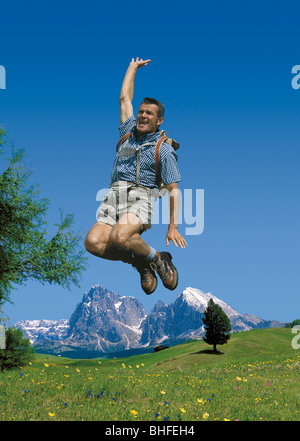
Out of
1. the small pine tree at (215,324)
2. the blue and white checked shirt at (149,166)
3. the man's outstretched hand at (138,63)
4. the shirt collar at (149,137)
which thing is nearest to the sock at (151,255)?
the blue and white checked shirt at (149,166)

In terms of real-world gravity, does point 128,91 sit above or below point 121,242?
above

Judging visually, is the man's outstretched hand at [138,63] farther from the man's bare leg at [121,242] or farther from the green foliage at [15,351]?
the green foliage at [15,351]

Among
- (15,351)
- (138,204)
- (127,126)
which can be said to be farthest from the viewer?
(15,351)

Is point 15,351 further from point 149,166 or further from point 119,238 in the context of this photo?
point 119,238

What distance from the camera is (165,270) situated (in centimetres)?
385

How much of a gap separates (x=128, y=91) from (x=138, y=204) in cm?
140

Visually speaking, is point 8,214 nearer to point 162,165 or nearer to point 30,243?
point 30,243

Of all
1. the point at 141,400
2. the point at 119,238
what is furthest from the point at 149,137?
the point at 141,400

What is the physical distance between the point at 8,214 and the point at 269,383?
16.6 metres

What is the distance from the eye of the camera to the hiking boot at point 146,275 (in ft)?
12.5

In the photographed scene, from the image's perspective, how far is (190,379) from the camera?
14617mm

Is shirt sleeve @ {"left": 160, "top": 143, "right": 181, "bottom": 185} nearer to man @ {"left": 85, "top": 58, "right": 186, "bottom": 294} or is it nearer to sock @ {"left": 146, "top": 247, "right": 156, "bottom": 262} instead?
man @ {"left": 85, "top": 58, "right": 186, "bottom": 294}

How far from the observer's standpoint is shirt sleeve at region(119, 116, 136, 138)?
4.20m
